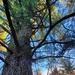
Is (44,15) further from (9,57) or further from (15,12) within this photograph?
(9,57)

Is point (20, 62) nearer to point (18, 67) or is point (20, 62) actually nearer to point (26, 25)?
point (18, 67)

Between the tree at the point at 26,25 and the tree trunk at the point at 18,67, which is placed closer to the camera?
the tree at the point at 26,25

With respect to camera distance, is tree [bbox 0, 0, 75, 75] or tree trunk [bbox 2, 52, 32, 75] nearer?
tree [bbox 0, 0, 75, 75]

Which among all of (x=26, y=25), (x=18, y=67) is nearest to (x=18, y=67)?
(x=18, y=67)

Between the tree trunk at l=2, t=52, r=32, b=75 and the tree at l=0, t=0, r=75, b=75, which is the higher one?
the tree at l=0, t=0, r=75, b=75

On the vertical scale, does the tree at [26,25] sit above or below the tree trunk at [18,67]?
above

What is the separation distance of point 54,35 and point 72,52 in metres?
0.41

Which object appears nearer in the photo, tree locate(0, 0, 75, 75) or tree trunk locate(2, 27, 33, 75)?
tree locate(0, 0, 75, 75)

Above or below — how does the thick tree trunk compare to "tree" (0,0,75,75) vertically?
below

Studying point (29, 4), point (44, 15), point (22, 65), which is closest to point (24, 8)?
point (29, 4)

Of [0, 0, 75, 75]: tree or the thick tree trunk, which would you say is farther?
the thick tree trunk

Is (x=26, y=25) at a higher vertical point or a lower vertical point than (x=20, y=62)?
higher

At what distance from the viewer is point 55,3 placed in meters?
2.67

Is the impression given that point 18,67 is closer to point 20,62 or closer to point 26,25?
point 20,62
